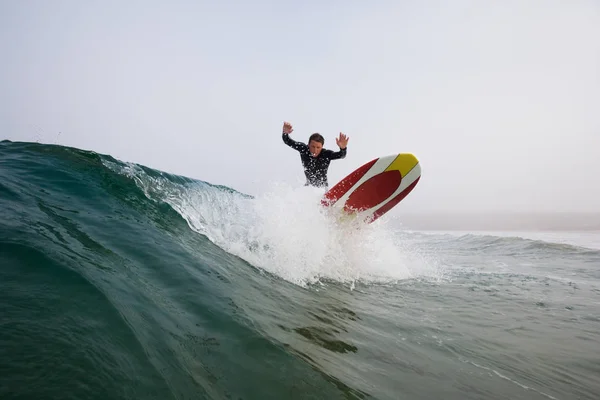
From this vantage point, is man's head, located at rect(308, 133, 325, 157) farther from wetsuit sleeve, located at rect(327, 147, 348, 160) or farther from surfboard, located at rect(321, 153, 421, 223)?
surfboard, located at rect(321, 153, 421, 223)

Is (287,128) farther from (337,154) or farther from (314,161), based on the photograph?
(337,154)

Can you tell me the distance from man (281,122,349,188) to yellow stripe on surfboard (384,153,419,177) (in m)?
1.05

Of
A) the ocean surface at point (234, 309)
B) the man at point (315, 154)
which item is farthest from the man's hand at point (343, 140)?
the ocean surface at point (234, 309)

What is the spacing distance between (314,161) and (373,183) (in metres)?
1.38

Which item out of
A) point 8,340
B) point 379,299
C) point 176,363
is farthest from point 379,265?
point 8,340

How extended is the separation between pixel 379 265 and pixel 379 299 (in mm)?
2573

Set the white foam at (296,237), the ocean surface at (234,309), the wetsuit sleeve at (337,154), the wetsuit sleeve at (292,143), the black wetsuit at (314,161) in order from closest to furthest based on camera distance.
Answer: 1. the ocean surface at (234,309)
2. the white foam at (296,237)
3. the wetsuit sleeve at (337,154)
4. the black wetsuit at (314,161)
5. the wetsuit sleeve at (292,143)

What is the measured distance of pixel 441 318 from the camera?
3916mm

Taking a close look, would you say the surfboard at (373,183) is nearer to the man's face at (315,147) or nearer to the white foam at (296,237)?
the white foam at (296,237)

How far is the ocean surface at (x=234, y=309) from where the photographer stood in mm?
1701

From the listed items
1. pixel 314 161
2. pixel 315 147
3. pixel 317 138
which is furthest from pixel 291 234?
pixel 317 138

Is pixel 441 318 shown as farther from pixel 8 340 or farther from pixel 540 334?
pixel 8 340

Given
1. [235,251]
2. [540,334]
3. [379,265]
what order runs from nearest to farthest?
[540,334] → [235,251] → [379,265]

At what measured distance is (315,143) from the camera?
687 centimetres
